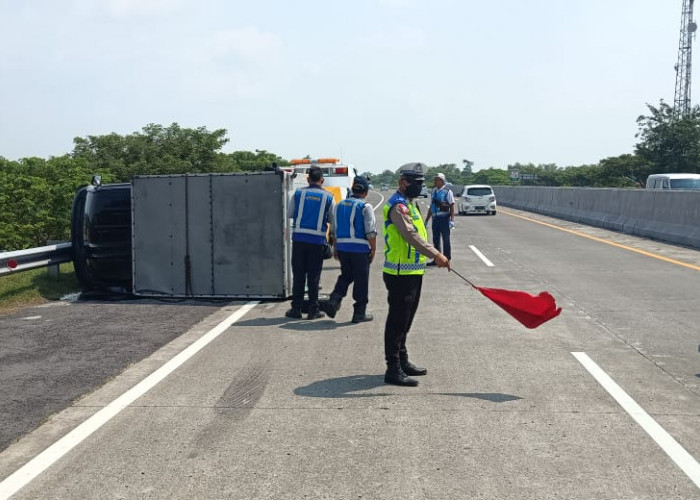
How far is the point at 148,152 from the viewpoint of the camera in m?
50.4

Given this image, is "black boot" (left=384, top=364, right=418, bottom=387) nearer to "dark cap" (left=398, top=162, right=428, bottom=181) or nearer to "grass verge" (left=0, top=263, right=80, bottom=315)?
"dark cap" (left=398, top=162, right=428, bottom=181)

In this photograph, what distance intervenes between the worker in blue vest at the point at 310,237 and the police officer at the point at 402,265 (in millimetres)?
3130

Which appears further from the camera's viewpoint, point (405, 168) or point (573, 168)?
point (573, 168)

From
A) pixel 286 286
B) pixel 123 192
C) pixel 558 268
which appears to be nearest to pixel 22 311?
pixel 123 192

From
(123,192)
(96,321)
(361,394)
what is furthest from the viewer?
(123,192)

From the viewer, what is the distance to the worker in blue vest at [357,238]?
9172mm

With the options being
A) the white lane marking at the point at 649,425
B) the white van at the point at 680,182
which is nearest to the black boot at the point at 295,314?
the white lane marking at the point at 649,425

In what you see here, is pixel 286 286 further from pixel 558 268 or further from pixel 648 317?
pixel 558 268

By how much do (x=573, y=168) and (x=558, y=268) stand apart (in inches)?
4494

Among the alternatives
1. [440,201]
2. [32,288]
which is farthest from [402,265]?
[440,201]

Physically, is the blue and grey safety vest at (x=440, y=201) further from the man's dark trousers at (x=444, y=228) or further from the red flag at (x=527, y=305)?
the red flag at (x=527, y=305)

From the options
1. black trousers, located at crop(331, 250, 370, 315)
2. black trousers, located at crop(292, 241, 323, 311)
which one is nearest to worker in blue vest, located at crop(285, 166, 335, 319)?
black trousers, located at crop(292, 241, 323, 311)

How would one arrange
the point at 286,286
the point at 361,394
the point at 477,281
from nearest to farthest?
the point at 361,394 < the point at 286,286 < the point at 477,281

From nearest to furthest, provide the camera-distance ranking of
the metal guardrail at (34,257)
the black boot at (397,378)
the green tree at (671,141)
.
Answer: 1. the black boot at (397,378)
2. the metal guardrail at (34,257)
3. the green tree at (671,141)
